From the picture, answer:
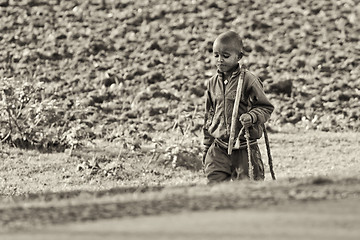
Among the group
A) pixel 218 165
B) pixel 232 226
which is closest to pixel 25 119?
pixel 218 165

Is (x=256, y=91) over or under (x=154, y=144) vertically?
over

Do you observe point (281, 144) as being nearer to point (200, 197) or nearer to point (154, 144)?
point (154, 144)

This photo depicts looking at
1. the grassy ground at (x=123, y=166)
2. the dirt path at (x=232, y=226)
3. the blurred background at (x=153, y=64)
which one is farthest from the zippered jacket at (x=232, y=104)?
the blurred background at (x=153, y=64)

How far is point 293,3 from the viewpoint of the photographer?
1853 cm

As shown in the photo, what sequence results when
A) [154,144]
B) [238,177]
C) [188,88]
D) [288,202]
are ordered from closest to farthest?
[288,202] → [238,177] → [154,144] → [188,88]

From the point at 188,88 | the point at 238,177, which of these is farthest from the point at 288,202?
the point at 188,88

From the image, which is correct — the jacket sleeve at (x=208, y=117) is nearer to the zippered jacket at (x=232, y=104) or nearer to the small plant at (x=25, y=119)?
the zippered jacket at (x=232, y=104)

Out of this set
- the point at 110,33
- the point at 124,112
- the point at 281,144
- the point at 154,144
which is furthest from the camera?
the point at 110,33

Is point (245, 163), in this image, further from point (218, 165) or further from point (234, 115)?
point (234, 115)

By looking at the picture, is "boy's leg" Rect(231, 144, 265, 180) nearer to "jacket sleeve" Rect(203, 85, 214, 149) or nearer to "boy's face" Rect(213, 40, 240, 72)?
"jacket sleeve" Rect(203, 85, 214, 149)

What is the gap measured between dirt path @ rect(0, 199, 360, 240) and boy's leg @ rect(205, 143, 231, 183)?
9.33 feet

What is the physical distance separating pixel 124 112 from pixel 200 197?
9.28 meters

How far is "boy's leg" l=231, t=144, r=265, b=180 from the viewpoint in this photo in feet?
21.4

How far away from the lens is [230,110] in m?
6.51
